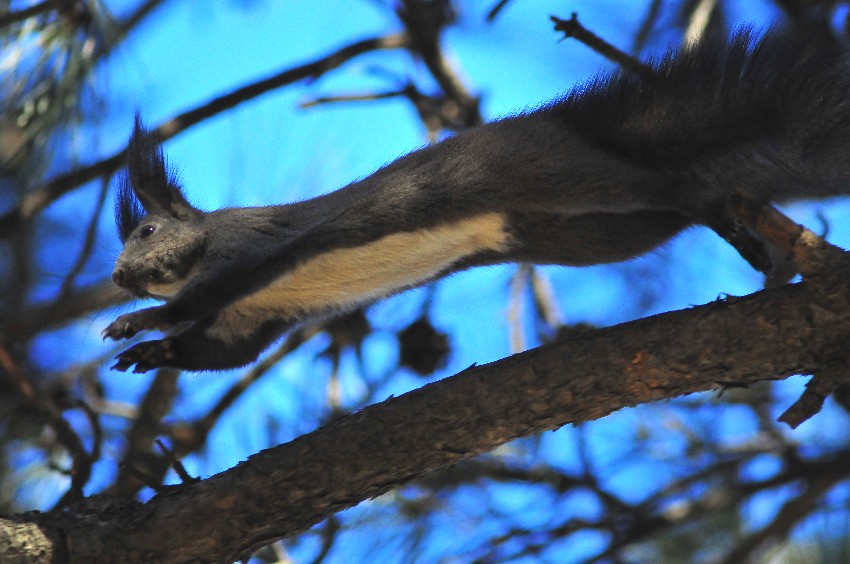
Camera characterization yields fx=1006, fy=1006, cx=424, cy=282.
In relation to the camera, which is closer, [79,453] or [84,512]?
[84,512]

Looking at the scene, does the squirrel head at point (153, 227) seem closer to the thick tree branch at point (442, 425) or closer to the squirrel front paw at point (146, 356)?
the squirrel front paw at point (146, 356)

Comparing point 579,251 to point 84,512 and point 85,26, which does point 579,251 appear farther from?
point 85,26

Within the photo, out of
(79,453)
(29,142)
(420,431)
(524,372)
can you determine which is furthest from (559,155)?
(29,142)

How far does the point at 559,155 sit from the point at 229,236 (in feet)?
3.50

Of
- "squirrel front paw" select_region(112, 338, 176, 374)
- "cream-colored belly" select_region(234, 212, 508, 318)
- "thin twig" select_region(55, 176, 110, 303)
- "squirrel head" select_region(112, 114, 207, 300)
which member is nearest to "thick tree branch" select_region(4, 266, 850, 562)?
"squirrel front paw" select_region(112, 338, 176, 374)

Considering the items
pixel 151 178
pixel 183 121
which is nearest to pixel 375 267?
pixel 151 178

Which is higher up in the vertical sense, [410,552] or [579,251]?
[579,251]

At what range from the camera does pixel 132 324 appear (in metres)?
2.83

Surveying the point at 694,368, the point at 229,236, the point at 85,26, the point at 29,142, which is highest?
the point at 85,26

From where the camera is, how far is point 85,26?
3.79 m

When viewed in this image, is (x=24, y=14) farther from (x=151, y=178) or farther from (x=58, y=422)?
(x=58, y=422)

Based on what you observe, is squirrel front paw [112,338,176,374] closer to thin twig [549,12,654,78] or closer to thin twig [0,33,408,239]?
thin twig [0,33,408,239]

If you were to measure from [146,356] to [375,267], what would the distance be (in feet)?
2.43

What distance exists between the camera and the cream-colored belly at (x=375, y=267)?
3.09m
